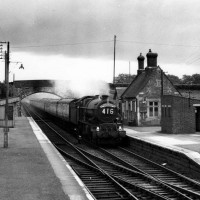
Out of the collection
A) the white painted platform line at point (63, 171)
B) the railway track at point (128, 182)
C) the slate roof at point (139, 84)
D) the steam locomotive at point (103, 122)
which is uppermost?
the slate roof at point (139, 84)

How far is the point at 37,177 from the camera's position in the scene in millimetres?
11055

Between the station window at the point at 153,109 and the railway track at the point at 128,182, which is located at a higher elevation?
the station window at the point at 153,109

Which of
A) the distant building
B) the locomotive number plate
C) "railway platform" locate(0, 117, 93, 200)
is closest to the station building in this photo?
the locomotive number plate

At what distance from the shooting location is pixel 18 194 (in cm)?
890

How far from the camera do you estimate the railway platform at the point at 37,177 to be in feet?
29.4

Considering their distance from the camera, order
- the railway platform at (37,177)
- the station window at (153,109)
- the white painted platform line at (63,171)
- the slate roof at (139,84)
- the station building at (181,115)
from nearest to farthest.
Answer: the railway platform at (37,177) < the white painted platform line at (63,171) < the station building at (181,115) < the station window at (153,109) < the slate roof at (139,84)

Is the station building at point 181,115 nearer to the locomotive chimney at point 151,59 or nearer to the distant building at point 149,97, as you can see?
the distant building at point 149,97

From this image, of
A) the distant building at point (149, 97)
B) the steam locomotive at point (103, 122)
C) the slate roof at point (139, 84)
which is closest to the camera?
the steam locomotive at point (103, 122)

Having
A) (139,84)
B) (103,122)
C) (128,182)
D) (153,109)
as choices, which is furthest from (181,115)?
(128,182)

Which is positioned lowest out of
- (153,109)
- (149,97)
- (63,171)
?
(63,171)

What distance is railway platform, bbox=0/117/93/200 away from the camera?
29.4ft

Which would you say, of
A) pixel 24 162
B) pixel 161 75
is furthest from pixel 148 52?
pixel 24 162

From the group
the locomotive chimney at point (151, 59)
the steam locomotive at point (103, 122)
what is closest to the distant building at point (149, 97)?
the locomotive chimney at point (151, 59)

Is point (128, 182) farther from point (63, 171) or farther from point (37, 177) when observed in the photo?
point (37, 177)
